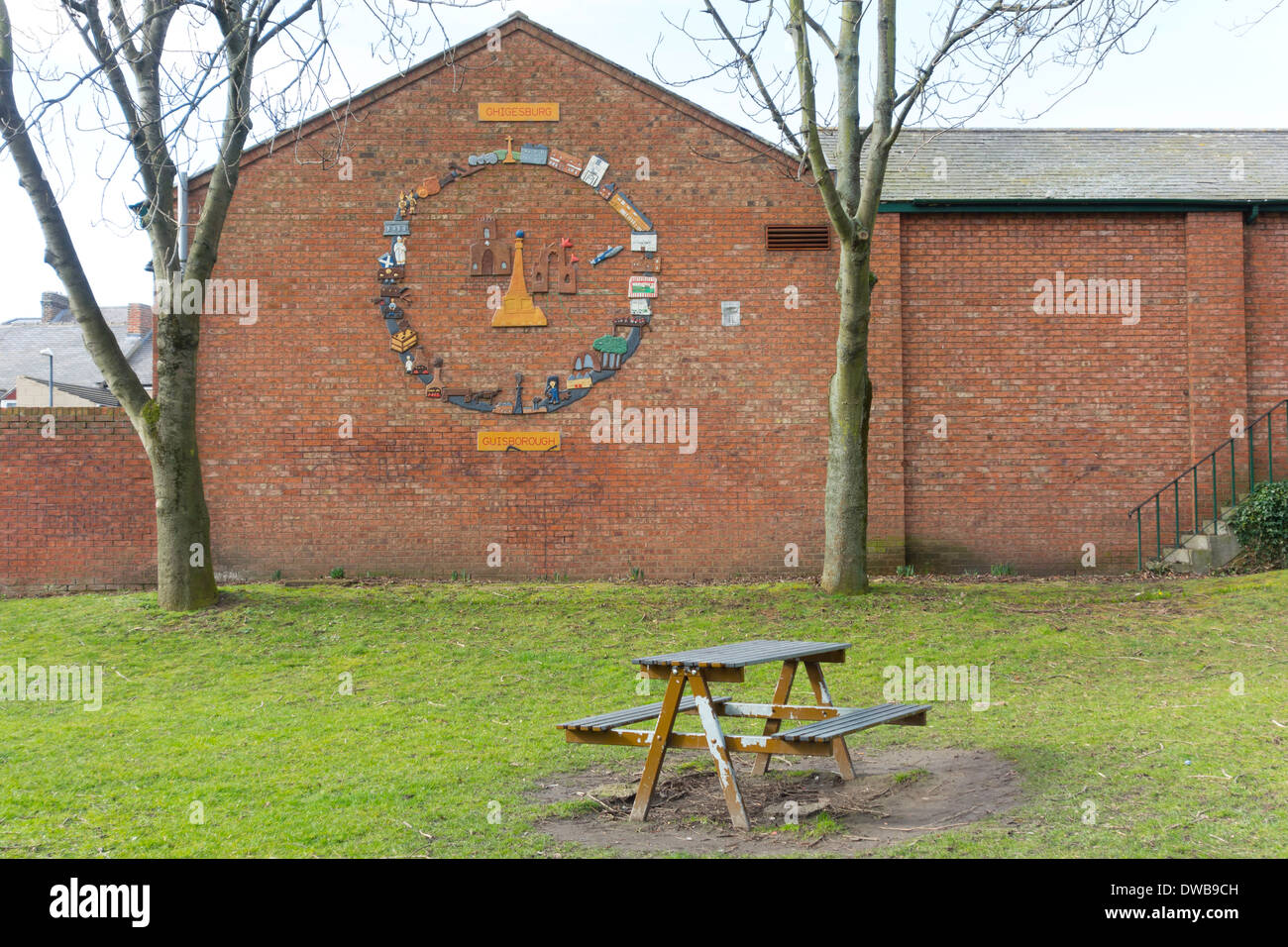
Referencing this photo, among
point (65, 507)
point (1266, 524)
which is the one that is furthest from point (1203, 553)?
point (65, 507)

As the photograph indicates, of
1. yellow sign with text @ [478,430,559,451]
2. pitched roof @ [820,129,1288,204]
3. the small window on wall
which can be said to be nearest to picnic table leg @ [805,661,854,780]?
yellow sign with text @ [478,430,559,451]

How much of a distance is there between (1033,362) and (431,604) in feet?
27.3

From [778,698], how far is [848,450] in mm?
5842

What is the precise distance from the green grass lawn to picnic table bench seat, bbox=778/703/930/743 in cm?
61

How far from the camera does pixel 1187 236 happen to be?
45.3 feet

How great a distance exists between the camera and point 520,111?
45.0 feet

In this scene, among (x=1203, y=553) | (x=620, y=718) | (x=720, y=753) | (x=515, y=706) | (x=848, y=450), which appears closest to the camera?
(x=720, y=753)

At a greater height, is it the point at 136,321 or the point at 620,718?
the point at 136,321

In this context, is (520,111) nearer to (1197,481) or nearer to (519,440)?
(519,440)

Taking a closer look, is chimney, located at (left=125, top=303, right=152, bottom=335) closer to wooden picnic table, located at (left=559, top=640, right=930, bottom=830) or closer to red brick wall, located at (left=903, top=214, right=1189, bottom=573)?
red brick wall, located at (left=903, top=214, right=1189, bottom=573)

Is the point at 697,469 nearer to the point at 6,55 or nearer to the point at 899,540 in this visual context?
the point at 899,540

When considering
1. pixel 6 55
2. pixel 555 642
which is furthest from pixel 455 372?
pixel 6 55

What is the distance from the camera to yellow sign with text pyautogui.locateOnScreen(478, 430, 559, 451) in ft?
44.4

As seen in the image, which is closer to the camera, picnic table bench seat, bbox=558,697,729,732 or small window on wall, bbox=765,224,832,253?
picnic table bench seat, bbox=558,697,729,732
